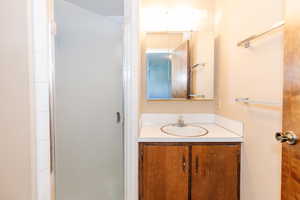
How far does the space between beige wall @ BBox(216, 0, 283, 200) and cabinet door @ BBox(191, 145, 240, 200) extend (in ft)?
0.27

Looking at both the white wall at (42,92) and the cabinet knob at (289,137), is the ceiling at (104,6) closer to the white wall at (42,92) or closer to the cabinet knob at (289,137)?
the white wall at (42,92)

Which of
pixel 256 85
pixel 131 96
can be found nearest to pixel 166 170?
pixel 131 96

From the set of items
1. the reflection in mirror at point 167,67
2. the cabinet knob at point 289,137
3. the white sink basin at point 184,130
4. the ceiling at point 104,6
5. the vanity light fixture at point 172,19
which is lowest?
the white sink basin at point 184,130

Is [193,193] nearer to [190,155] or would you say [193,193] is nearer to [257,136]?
[190,155]

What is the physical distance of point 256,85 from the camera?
4.33ft

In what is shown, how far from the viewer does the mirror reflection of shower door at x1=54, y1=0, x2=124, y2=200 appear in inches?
82.4

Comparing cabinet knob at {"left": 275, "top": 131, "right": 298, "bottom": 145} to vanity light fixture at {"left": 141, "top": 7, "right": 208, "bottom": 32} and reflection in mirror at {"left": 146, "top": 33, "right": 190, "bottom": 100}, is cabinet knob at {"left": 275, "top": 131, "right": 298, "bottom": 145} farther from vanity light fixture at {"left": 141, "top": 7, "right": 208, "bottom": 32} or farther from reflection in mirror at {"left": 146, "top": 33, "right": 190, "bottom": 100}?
vanity light fixture at {"left": 141, "top": 7, "right": 208, "bottom": 32}

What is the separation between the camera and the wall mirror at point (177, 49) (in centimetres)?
206

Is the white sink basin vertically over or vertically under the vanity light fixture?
under

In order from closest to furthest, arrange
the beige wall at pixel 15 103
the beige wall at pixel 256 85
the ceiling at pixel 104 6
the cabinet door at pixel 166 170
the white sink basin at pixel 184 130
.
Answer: the beige wall at pixel 15 103, the beige wall at pixel 256 85, the cabinet door at pixel 166 170, the white sink basin at pixel 184 130, the ceiling at pixel 104 6

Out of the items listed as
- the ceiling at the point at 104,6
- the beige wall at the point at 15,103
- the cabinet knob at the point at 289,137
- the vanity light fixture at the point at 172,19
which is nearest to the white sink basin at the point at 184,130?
the cabinet knob at the point at 289,137

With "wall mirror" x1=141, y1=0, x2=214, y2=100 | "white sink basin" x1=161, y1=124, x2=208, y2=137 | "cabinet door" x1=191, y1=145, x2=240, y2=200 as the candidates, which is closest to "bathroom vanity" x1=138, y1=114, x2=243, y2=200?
"cabinet door" x1=191, y1=145, x2=240, y2=200

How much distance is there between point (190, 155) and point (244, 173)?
451mm

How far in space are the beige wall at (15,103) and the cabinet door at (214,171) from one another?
3.82 feet
